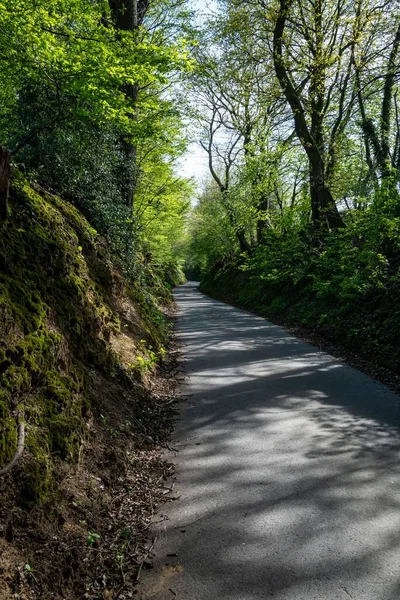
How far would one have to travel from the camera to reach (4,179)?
418cm

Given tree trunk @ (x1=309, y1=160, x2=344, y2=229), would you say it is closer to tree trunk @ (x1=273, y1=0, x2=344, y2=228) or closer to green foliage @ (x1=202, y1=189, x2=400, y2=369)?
tree trunk @ (x1=273, y1=0, x2=344, y2=228)

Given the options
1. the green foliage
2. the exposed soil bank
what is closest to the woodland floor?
the exposed soil bank

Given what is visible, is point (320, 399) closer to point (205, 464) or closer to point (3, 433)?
point (205, 464)

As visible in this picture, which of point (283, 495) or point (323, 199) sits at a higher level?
point (323, 199)

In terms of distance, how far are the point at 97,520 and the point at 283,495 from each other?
1657 mm

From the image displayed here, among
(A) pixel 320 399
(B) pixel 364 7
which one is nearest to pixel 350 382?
(A) pixel 320 399

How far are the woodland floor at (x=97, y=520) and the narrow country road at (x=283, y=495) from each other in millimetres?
195

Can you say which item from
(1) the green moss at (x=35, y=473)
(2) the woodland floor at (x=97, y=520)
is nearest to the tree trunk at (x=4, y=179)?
(2) the woodland floor at (x=97, y=520)

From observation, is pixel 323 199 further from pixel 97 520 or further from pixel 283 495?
pixel 97 520

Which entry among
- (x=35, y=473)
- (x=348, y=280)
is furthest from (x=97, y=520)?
(x=348, y=280)

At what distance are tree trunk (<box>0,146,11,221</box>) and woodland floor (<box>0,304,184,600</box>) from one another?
2.15 m

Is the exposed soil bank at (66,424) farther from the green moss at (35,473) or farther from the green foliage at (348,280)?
the green foliage at (348,280)

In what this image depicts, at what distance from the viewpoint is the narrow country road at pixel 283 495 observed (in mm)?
2738

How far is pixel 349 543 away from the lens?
306 centimetres
